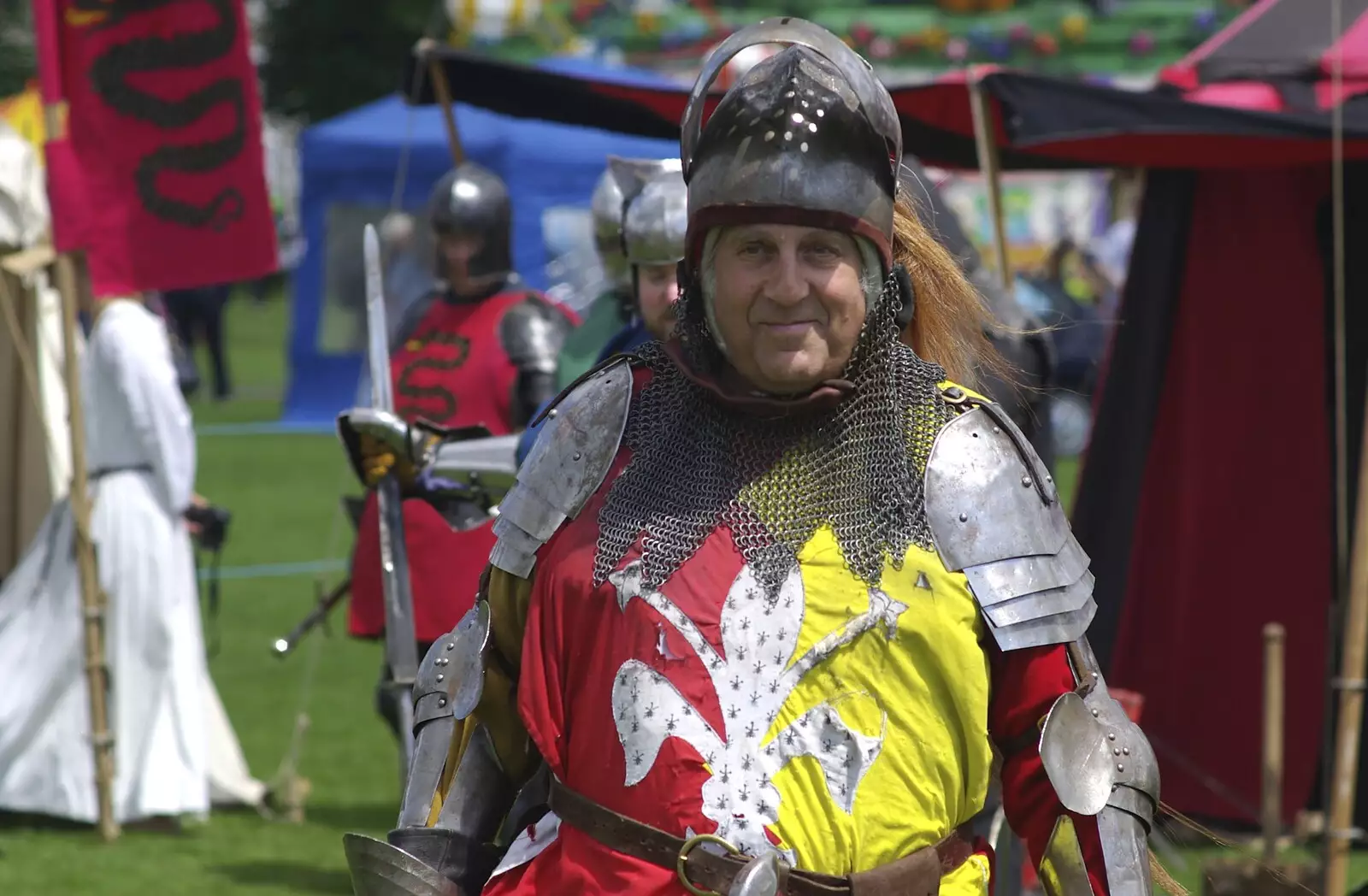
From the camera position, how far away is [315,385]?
2014cm

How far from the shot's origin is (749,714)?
256 centimetres

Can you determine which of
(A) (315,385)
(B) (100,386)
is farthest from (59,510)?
(A) (315,385)

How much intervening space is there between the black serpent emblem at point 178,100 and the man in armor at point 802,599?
4.17 m

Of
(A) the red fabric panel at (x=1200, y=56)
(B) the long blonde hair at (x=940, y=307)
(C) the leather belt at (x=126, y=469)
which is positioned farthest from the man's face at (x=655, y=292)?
(C) the leather belt at (x=126, y=469)

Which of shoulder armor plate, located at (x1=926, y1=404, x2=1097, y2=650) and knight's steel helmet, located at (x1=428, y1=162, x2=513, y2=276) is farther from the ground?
shoulder armor plate, located at (x1=926, y1=404, x2=1097, y2=650)

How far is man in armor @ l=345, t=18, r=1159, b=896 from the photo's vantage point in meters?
2.54

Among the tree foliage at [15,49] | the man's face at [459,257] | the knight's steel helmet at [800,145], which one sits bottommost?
the tree foliage at [15,49]

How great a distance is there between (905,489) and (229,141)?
4463 millimetres

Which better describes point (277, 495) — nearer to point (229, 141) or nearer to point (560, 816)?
point (229, 141)

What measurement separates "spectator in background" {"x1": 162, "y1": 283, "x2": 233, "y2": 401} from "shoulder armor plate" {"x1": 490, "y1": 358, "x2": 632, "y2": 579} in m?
18.9

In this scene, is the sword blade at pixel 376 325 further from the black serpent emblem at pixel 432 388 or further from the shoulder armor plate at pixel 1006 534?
the shoulder armor plate at pixel 1006 534

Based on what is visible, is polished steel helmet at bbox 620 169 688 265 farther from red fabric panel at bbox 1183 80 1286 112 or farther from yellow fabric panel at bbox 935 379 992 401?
yellow fabric panel at bbox 935 379 992 401

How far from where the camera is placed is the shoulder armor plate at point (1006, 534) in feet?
8.46

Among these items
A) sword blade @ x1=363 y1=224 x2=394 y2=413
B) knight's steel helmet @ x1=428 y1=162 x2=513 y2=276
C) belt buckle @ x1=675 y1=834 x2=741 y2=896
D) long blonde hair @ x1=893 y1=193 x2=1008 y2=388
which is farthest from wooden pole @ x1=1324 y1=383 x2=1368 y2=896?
belt buckle @ x1=675 y1=834 x2=741 y2=896
